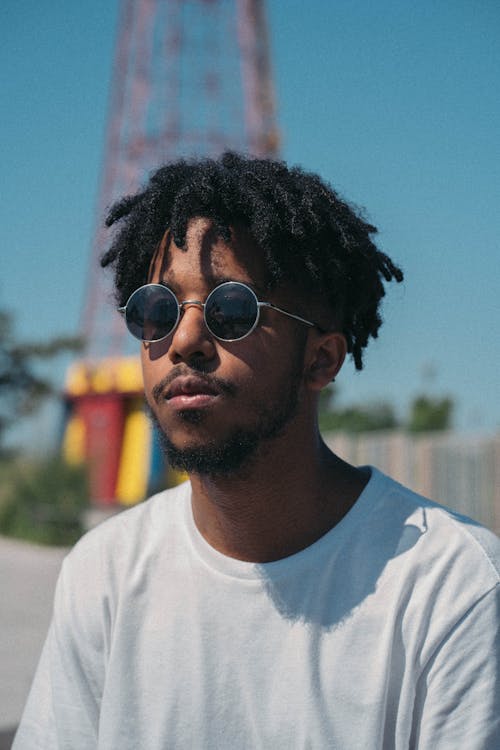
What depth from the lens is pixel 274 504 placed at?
2.37 metres

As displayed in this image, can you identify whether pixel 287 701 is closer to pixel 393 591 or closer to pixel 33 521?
pixel 393 591

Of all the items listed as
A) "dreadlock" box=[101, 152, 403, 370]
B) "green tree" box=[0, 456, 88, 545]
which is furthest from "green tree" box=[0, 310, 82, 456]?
"dreadlock" box=[101, 152, 403, 370]

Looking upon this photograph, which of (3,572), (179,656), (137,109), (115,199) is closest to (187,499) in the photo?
(179,656)

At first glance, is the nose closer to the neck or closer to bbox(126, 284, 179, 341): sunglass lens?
bbox(126, 284, 179, 341): sunglass lens

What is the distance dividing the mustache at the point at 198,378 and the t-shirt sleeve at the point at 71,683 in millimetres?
522

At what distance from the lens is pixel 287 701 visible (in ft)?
7.06

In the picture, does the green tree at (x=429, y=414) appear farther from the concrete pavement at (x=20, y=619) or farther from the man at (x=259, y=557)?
the man at (x=259, y=557)

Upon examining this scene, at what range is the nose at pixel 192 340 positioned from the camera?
91.2 inches

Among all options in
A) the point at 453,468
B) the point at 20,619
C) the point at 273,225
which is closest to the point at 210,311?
the point at 273,225

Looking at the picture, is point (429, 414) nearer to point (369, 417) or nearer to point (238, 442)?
point (369, 417)

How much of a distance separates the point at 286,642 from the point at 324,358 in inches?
29.1

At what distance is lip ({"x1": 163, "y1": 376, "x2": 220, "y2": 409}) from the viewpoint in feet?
7.45

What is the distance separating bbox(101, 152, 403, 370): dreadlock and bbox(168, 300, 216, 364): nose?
7.7 inches

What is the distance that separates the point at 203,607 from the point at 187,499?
14.3 inches
